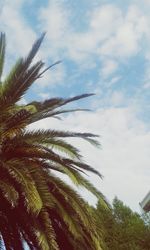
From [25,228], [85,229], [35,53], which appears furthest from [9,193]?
[35,53]

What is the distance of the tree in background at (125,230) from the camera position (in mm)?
34094

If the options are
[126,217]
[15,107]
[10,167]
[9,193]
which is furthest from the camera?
[126,217]

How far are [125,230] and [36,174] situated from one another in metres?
26.6

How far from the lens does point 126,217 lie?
37.3 m

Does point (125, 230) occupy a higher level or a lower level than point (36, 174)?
higher

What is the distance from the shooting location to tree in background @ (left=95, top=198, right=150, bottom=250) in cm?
3409

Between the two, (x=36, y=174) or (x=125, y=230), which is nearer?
(x=36, y=174)

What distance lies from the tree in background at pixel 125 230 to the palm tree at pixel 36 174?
21.8 metres

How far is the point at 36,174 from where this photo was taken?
34.9 feet

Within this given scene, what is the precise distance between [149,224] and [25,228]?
83.4 ft

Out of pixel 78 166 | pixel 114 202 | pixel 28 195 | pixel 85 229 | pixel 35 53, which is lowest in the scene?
pixel 85 229

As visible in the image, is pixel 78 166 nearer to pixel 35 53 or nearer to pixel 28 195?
pixel 28 195

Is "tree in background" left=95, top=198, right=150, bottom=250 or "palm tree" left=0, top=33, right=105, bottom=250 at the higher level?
"tree in background" left=95, top=198, right=150, bottom=250

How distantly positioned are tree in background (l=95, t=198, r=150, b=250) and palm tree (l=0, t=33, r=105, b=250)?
21.8 metres
